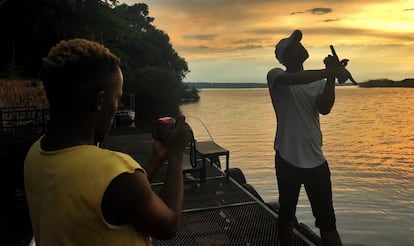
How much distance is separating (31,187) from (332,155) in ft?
83.5

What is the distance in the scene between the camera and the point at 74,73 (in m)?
1.58

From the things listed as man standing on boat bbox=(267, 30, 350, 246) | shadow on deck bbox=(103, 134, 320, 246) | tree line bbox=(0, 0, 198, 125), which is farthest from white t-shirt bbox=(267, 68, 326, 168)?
tree line bbox=(0, 0, 198, 125)

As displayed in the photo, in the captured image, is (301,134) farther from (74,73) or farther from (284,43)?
(74,73)

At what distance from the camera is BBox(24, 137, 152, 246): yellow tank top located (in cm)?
147

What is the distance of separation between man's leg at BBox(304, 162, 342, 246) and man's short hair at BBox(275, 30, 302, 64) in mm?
1049

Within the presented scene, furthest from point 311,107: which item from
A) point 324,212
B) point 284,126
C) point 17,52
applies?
point 17,52

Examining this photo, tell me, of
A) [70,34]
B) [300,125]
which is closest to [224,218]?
[300,125]

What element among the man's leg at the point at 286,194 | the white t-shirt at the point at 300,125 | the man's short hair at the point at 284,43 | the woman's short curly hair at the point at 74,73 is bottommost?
the man's leg at the point at 286,194

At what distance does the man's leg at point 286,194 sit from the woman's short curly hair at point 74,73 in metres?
2.64

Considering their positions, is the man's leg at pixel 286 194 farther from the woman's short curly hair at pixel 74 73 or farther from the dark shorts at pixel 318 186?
the woman's short curly hair at pixel 74 73

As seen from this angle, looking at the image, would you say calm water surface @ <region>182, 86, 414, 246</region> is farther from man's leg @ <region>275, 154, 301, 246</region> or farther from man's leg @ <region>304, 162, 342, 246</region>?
man's leg @ <region>304, 162, 342, 246</region>

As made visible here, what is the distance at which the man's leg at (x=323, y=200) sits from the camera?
386 cm

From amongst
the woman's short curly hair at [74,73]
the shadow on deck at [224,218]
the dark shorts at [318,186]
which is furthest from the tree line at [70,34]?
the woman's short curly hair at [74,73]

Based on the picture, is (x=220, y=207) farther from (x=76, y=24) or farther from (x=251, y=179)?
(x=76, y=24)
